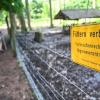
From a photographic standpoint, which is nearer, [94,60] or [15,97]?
[94,60]

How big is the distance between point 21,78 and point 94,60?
14.8ft

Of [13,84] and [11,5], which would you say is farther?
[11,5]

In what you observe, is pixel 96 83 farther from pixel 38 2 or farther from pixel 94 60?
pixel 38 2

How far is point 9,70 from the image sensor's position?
23.5 ft

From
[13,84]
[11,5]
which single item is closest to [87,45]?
[13,84]

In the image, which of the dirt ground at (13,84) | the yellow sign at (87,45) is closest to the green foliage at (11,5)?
the dirt ground at (13,84)

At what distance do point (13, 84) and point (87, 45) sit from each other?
422 cm

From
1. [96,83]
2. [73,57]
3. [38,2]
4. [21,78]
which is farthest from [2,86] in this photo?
[38,2]

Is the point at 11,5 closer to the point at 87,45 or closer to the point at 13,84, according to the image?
the point at 13,84

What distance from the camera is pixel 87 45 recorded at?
1827 mm

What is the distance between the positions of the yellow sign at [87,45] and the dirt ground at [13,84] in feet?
9.77

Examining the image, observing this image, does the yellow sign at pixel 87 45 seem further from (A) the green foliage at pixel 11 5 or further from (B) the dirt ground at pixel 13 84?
(A) the green foliage at pixel 11 5

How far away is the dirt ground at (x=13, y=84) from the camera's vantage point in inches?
199

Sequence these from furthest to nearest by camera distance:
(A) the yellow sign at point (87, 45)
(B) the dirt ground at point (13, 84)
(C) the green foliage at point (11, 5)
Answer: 1. (C) the green foliage at point (11, 5)
2. (B) the dirt ground at point (13, 84)
3. (A) the yellow sign at point (87, 45)
